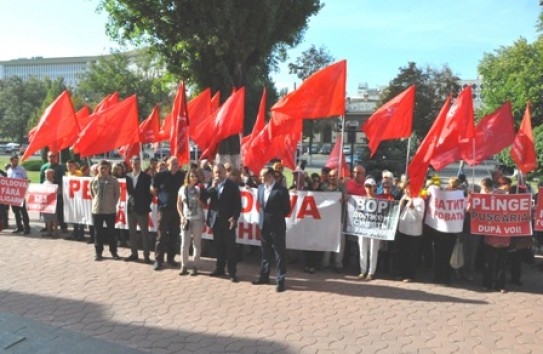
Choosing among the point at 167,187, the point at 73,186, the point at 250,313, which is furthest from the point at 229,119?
the point at 250,313

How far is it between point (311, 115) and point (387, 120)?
4.99 ft

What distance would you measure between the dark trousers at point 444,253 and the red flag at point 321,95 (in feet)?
8.85

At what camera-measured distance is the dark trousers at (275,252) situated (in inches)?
299

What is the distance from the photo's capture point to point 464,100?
8.09 m

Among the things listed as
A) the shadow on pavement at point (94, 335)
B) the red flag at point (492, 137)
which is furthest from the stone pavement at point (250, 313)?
the red flag at point (492, 137)

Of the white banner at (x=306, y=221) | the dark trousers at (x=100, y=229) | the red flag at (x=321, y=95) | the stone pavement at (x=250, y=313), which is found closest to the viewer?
the stone pavement at (x=250, y=313)

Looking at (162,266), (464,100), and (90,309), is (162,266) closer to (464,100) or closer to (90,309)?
(90,309)

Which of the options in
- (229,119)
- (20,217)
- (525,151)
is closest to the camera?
(525,151)

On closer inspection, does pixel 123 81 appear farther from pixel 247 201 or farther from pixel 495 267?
pixel 495 267

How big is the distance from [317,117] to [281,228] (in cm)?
207

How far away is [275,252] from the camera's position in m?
7.73

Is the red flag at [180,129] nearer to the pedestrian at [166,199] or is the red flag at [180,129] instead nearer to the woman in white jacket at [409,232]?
the pedestrian at [166,199]

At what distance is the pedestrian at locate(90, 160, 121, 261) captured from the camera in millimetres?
9102

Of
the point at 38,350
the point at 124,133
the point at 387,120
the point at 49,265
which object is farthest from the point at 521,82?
the point at 38,350
